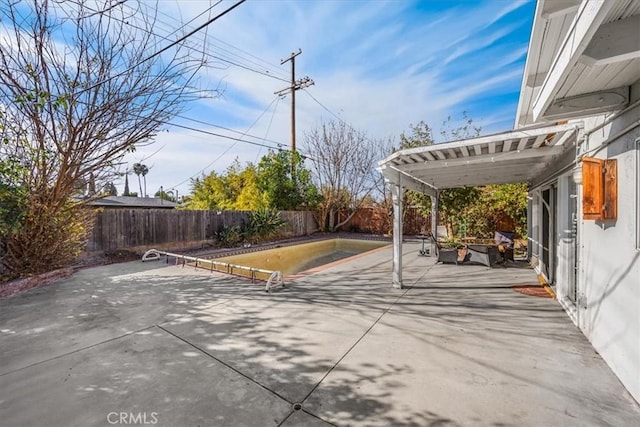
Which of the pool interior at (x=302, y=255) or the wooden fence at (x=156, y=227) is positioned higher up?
the wooden fence at (x=156, y=227)

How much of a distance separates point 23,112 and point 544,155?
9.54m

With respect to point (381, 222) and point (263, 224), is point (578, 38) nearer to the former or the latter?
point (263, 224)

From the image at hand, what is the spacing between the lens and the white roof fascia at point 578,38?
1.46 m

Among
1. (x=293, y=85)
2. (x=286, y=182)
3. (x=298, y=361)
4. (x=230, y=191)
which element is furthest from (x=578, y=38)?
(x=230, y=191)

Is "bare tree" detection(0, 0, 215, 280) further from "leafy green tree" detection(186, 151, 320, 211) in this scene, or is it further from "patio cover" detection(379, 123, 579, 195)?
"leafy green tree" detection(186, 151, 320, 211)

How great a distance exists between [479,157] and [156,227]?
10072 mm

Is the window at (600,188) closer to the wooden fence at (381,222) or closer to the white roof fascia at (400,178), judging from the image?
the white roof fascia at (400,178)

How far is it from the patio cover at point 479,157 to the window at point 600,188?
47.2 inches

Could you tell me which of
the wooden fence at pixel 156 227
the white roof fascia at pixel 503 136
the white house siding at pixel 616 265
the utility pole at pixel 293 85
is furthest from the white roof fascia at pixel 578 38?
the utility pole at pixel 293 85

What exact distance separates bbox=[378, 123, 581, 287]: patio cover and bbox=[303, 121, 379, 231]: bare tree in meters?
10.4

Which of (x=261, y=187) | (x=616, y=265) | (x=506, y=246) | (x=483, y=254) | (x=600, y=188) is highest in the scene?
(x=261, y=187)

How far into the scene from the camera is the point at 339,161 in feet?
56.6

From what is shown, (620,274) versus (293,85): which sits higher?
(293,85)

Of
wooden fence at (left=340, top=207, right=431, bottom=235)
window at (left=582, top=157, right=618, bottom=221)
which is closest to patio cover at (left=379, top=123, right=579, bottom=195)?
window at (left=582, top=157, right=618, bottom=221)
